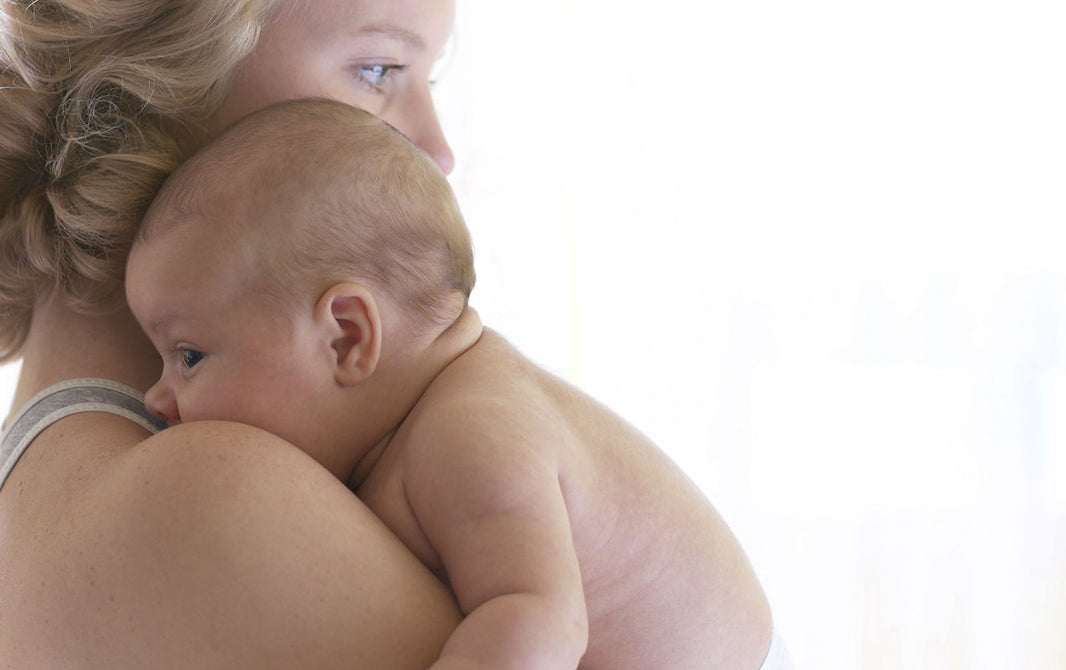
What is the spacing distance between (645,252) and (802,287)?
51 cm

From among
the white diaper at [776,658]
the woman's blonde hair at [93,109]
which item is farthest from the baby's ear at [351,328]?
the white diaper at [776,658]

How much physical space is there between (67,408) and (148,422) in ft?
0.23

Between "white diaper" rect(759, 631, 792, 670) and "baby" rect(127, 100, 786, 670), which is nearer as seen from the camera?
"baby" rect(127, 100, 786, 670)

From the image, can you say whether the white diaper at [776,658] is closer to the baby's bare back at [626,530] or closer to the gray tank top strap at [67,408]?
the baby's bare back at [626,530]

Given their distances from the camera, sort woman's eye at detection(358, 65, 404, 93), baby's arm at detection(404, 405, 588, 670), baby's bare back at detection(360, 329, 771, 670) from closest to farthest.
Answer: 1. baby's arm at detection(404, 405, 588, 670)
2. baby's bare back at detection(360, 329, 771, 670)
3. woman's eye at detection(358, 65, 404, 93)

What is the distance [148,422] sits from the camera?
938 millimetres

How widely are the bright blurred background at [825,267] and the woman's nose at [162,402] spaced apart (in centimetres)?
220

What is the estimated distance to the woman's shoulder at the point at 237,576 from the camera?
69 centimetres

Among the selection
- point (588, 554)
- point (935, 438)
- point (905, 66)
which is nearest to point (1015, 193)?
point (905, 66)

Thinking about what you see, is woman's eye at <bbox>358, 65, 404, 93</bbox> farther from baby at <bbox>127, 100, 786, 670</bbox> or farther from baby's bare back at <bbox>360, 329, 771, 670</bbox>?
baby's bare back at <bbox>360, 329, 771, 670</bbox>

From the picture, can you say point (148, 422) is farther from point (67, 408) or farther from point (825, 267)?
point (825, 267)

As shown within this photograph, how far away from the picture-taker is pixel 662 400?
10.5 feet

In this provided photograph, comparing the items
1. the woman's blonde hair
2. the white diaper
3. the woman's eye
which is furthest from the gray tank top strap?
the white diaper

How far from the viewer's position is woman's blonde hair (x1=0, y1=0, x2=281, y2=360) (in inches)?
39.5
